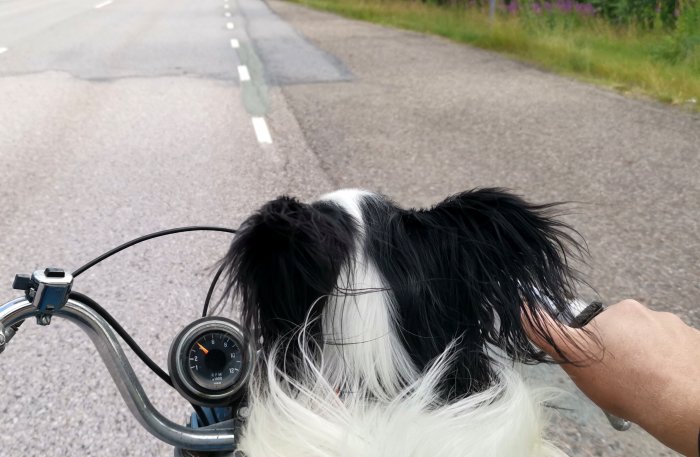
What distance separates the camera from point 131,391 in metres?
1.21

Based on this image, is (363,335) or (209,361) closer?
(363,335)

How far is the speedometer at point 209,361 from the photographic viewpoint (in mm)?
1323

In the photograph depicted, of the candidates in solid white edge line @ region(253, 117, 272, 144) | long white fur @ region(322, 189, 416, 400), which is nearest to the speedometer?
long white fur @ region(322, 189, 416, 400)

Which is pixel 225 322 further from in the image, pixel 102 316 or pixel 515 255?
pixel 515 255

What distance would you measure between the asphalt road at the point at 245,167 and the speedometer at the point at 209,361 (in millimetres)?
224

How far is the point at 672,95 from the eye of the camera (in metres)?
8.53

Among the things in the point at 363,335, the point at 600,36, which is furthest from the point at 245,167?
the point at 600,36

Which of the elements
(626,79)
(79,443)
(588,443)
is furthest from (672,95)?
(79,443)

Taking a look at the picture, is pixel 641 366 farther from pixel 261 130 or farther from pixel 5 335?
pixel 261 130

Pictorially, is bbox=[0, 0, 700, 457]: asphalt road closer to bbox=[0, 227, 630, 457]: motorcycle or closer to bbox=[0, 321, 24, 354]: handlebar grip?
bbox=[0, 227, 630, 457]: motorcycle

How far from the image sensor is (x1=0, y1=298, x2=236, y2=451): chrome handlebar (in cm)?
118

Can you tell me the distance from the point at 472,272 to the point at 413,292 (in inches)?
3.9

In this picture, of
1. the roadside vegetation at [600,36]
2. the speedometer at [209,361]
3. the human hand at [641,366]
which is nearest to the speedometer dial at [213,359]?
the speedometer at [209,361]

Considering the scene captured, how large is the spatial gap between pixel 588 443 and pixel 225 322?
168 centimetres
